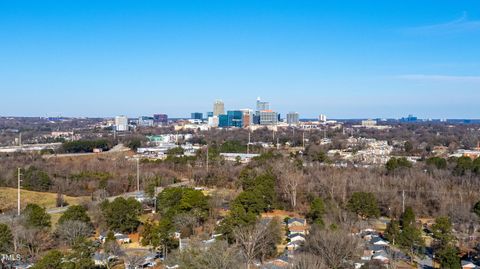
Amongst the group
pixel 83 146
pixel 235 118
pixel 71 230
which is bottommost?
pixel 71 230

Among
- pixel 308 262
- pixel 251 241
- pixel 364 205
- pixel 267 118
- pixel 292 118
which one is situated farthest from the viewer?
pixel 292 118

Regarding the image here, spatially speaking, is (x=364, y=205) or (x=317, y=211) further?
(x=364, y=205)

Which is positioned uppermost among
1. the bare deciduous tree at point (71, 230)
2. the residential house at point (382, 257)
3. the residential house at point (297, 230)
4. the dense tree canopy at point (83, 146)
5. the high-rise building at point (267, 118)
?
the high-rise building at point (267, 118)

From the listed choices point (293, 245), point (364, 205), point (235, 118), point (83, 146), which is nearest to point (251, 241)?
point (293, 245)

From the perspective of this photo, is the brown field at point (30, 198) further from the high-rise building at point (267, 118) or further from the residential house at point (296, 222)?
the high-rise building at point (267, 118)

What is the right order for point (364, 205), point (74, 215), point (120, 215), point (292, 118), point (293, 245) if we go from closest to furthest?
point (293, 245), point (74, 215), point (120, 215), point (364, 205), point (292, 118)

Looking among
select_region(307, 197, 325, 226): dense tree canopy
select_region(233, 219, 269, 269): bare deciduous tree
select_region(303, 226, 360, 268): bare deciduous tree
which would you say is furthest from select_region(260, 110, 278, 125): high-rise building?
select_region(303, 226, 360, 268): bare deciduous tree

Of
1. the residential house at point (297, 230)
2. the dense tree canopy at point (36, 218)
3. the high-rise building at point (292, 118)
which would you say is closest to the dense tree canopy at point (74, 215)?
the dense tree canopy at point (36, 218)

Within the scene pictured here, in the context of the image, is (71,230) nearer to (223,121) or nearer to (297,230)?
(297,230)

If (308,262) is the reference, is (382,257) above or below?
below
